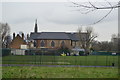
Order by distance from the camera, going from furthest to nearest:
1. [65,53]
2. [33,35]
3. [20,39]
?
[33,35], [20,39], [65,53]

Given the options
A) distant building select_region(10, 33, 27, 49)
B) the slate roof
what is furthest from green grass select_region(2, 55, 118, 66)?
the slate roof

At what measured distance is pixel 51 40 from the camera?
7856 cm

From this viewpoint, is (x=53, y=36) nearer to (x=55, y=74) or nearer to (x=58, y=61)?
(x=58, y=61)

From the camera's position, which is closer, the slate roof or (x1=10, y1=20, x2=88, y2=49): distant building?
(x1=10, y1=20, x2=88, y2=49): distant building

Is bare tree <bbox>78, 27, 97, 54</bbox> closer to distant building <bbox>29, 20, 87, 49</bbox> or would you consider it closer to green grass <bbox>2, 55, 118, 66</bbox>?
distant building <bbox>29, 20, 87, 49</bbox>

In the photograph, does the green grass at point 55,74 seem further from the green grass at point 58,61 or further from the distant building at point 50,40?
the distant building at point 50,40

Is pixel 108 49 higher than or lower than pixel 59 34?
lower

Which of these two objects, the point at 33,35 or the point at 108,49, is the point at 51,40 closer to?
the point at 33,35

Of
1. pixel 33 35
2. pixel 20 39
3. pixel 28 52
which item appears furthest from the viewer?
pixel 33 35

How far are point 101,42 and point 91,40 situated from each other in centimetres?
937

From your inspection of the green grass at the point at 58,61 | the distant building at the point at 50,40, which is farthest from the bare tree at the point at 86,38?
the green grass at the point at 58,61

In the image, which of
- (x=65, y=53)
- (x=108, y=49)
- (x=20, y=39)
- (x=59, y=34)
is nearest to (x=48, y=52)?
(x=65, y=53)

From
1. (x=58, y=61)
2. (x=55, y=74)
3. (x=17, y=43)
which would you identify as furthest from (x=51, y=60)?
(x=17, y=43)

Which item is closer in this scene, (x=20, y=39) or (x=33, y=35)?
(x=20, y=39)
